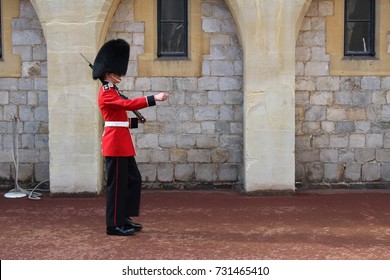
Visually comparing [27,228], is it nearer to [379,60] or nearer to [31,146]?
[31,146]

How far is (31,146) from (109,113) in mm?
2912

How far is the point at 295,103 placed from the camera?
7.75m

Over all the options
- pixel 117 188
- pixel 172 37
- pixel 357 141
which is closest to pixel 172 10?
pixel 172 37

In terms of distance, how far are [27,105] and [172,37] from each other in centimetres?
207

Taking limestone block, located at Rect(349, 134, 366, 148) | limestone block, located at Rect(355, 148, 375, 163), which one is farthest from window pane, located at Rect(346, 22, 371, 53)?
limestone block, located at Rect(355, 148, 375, 163)

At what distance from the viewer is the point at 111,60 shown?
5324mm

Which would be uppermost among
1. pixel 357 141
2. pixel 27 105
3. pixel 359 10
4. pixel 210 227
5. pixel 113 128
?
pixel 359 10

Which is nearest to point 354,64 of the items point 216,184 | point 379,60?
point 379,60

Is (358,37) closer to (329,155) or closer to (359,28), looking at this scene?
(359,28)

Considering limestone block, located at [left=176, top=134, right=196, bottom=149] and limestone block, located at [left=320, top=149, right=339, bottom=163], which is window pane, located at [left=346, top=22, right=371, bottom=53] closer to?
limestone block, located at [left=320, top=149, right=339, bottom=163]

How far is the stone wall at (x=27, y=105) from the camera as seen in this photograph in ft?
25.3

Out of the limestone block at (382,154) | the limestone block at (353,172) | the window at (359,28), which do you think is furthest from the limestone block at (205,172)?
the window at (359,28)

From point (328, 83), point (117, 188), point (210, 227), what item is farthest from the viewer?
point (328, 83)

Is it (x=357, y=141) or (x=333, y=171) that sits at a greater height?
(x=357, y=141)
